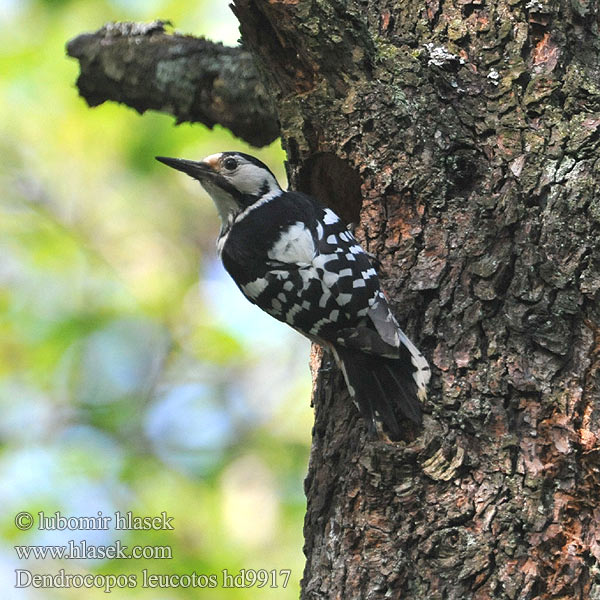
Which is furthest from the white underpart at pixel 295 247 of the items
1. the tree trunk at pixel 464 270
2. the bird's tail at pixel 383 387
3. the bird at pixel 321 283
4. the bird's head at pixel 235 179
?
the bird's head at pixel 235 179

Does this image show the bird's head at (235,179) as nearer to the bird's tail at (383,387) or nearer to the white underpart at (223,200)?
the white underpart at (223,200)

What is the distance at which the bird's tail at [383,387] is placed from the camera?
7.92ft

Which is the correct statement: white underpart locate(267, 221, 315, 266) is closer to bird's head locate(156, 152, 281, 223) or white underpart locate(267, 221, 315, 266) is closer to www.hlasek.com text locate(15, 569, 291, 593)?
bird's head locate(156, 152, 281, 223)

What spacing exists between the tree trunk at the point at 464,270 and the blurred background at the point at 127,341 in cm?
268

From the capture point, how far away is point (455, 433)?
2.32 metres

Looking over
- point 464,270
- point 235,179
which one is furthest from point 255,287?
point 464,270

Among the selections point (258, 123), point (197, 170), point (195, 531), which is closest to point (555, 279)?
point (197, 170)

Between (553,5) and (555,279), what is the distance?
3.40ft

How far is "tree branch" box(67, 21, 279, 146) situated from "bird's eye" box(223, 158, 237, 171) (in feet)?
1.31

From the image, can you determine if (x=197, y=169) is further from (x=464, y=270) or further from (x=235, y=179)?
(x=464, y=270)

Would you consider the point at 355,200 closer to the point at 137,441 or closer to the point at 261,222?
the point at 261,222

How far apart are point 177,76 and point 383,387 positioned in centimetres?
223

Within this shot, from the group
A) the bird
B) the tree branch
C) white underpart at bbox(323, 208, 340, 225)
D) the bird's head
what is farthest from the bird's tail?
the tree branch

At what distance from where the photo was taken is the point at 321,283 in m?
2.91
